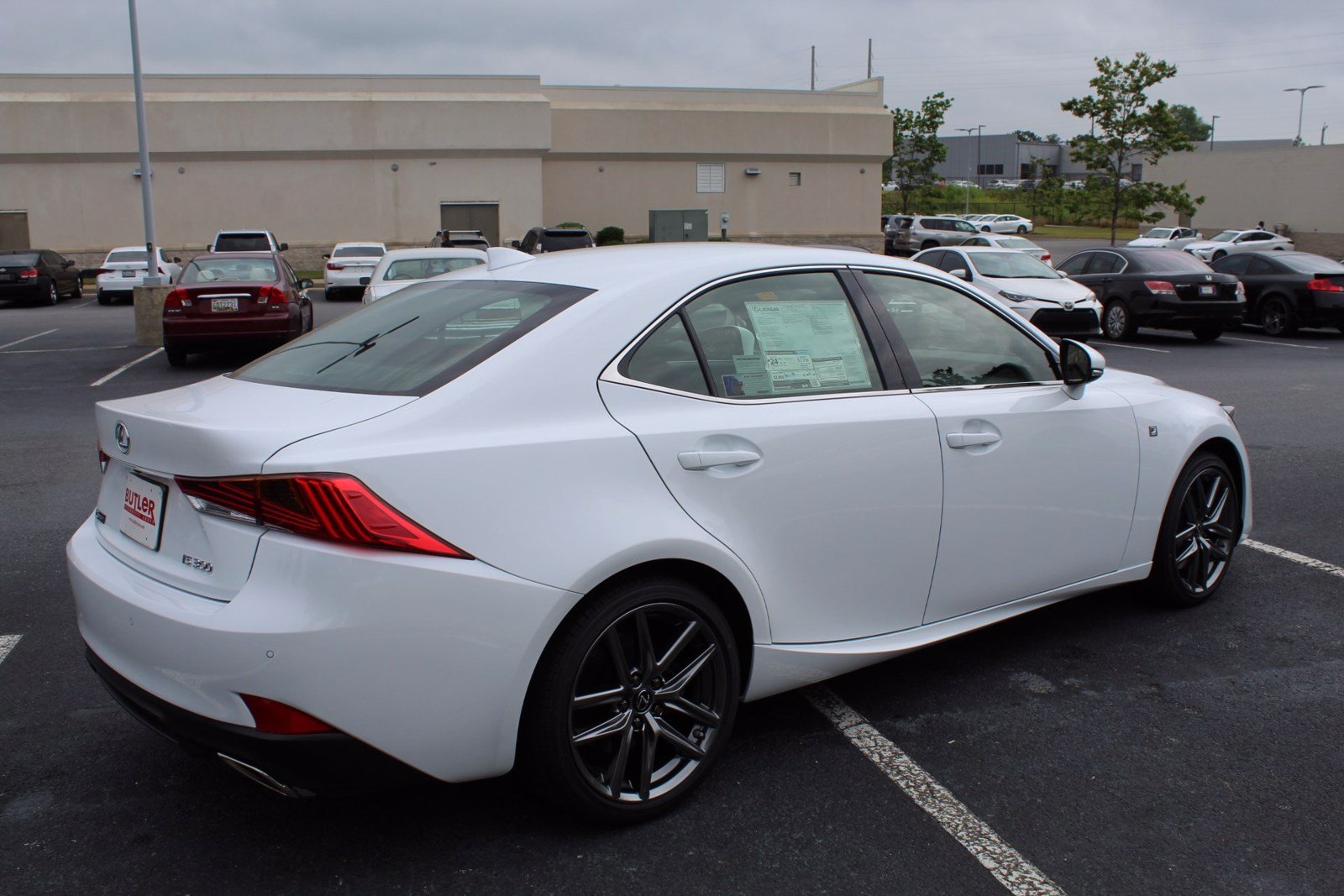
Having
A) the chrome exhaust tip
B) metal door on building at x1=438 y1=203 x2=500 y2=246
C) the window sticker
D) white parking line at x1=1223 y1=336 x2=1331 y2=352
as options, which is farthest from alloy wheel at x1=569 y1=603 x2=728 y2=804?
metal door on building at x1=438 y1=203 x2=500 y2=246

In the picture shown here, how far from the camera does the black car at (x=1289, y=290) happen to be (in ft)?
62.6

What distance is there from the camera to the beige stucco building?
118ft

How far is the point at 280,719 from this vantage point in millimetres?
2680

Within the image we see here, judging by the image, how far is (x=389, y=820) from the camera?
129 inches

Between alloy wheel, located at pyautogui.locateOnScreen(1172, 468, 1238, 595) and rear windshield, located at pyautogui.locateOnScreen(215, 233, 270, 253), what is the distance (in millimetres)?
28699

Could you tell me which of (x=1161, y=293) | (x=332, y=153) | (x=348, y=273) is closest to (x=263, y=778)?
(x=1161, y=293)

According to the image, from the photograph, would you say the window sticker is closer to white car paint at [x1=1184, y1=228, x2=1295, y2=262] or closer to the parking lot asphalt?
the parking lot asphalt

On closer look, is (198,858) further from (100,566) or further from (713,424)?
(713,424)

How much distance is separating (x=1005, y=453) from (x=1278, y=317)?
722 inches

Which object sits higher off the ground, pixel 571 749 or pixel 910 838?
pixel 571 749

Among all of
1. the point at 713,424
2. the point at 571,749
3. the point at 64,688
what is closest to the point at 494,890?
the point at 571,749

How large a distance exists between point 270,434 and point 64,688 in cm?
205

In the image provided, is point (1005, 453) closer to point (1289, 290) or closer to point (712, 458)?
point (712, 458)

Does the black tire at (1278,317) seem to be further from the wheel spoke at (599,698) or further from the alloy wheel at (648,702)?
the wheel spoke at (599,698)
